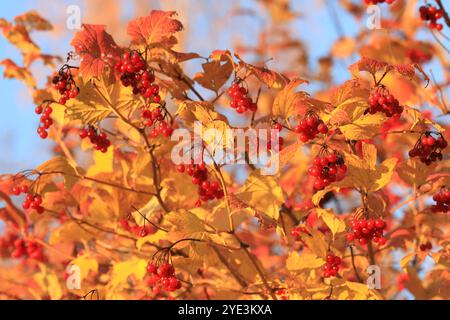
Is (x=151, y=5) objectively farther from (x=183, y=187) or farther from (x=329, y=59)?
(x=183, y=187)

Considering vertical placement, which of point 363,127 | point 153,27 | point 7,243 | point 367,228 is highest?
point 153,27

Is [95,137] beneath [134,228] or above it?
above

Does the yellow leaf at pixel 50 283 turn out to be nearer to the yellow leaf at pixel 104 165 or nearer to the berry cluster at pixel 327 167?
the yellow leaf at pixel 104 165

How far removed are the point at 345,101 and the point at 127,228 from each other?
4.10 ft

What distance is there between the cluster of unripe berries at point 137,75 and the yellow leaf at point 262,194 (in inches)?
18.9

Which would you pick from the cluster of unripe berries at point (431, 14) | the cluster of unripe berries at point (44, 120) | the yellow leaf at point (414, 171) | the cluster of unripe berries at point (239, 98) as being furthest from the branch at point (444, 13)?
the cluster of unripe berries at point (44, 120)

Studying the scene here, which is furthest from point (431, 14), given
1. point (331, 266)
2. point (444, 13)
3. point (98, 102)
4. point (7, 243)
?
point (7, 243)

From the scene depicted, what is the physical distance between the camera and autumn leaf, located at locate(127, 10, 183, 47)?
264 centimetres

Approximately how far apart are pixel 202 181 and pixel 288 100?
499 mm

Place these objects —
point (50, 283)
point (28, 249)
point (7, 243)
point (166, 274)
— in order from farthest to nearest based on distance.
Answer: point (7, 243) < point (28, 249) < point (50, 283) < point (166, 274)

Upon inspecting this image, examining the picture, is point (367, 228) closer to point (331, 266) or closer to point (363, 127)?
point (331, 266)

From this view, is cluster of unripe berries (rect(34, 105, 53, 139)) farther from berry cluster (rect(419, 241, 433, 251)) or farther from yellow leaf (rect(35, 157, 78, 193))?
berry cluster (rect(419, 241, 433, 251))

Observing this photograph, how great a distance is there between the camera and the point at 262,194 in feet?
8.65

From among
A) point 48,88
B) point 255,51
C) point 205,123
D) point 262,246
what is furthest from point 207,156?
point 255,51
